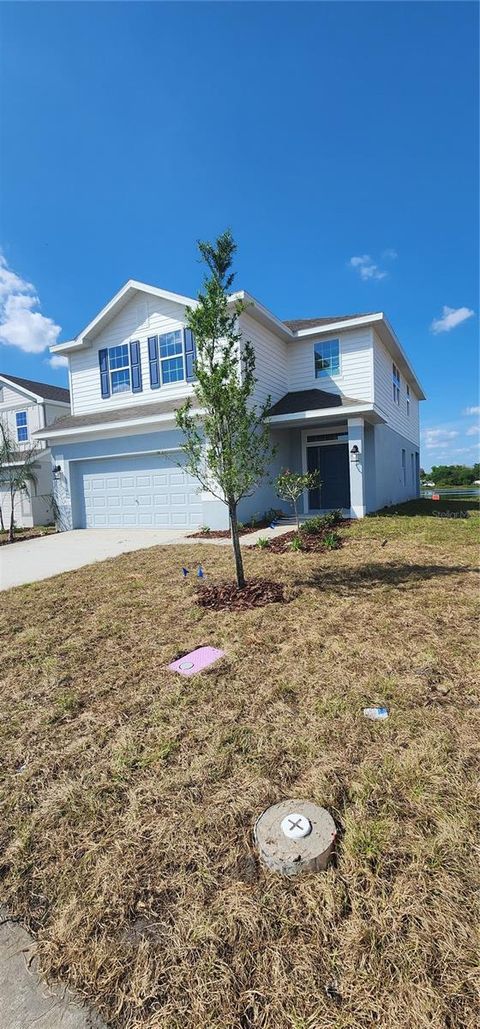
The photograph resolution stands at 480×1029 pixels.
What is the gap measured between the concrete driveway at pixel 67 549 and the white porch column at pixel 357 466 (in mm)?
4941

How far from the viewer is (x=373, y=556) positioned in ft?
25.1

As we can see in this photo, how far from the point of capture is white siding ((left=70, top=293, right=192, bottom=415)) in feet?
45.4

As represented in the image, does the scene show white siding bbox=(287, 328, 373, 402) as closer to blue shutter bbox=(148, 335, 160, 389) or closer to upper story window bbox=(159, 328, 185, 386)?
upper story window bbox=(159, 328, 185, 386)

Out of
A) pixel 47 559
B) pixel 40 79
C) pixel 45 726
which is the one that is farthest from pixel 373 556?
pixel 40 79

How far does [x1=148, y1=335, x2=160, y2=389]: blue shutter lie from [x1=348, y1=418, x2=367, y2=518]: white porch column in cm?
650

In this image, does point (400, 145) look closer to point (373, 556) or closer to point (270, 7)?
point (270, 7)

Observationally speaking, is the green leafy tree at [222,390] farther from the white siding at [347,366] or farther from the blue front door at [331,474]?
the blue front door at [331,474]

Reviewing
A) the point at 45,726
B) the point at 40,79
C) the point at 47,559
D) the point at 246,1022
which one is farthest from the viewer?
the point at 47,559

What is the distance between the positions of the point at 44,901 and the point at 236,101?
13.0m

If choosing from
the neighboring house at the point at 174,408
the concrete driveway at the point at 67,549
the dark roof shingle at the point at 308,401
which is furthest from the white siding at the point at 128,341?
the concrete driveway at the point at 67,549

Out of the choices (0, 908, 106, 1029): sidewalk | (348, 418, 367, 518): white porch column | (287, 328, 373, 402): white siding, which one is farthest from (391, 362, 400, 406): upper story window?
(0, 908, 106, 1029): sidewalk

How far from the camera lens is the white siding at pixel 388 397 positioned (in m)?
13.7

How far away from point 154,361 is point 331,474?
23.1ft

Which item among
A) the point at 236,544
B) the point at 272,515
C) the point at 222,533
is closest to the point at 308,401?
the point at 272,515
